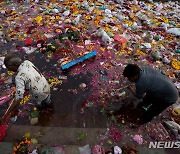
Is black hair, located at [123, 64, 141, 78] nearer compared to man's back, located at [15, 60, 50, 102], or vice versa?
man's back, located at [15, 60, 50, 102]

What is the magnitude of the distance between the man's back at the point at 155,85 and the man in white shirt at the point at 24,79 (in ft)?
4.16

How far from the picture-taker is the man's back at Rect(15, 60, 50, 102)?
7.73ft

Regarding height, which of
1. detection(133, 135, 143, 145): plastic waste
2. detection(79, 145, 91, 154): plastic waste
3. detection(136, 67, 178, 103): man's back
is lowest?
detection(79, 145, 91, 154): plastic waste

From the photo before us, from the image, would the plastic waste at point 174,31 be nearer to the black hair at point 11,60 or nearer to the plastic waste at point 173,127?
the plastic waste at point 173,127

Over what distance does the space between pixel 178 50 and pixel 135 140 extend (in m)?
2.71

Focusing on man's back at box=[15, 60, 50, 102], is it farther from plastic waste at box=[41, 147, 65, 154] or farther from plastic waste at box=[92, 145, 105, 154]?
plastic waste at box=[92, 145, 105, 154]

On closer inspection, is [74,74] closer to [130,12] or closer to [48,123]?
[48,123]

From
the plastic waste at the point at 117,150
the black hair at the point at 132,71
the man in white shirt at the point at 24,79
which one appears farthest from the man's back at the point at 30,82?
the plastic waste at the point at 117,150

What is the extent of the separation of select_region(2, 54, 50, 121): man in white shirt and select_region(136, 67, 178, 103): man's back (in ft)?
4.16

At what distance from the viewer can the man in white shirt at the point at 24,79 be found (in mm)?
2342

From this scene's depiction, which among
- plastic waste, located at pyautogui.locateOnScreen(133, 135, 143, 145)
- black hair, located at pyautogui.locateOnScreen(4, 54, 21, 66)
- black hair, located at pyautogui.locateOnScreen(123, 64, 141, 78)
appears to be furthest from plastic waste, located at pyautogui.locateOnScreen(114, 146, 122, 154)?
black hair, located at pyautogui.locateOnScreen(4, 54, 21, 66)

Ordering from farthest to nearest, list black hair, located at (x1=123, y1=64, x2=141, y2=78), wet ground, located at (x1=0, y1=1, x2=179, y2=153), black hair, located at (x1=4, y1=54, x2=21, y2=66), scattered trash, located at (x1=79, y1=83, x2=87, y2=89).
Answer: scattered trash, located at (x1=79, y1=83, x2=87, y2=89)
wet ground, located at (x1=0, y1=1, x2=179, y2=153)
black hair, located at (x1=123, y1=64, x2=141, y2=78)
black hair, located at (x1=4, y1=54, x2=21, y2=66)

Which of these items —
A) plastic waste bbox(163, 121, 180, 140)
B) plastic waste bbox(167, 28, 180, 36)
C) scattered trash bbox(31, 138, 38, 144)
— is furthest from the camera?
plastic waste bbox(167, 28, 180, 36)

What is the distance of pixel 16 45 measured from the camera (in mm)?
4582
